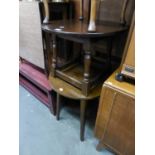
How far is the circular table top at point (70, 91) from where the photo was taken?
106cm

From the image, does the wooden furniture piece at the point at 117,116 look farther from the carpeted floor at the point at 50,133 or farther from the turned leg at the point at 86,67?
the carpeted floor at the point at 50,133

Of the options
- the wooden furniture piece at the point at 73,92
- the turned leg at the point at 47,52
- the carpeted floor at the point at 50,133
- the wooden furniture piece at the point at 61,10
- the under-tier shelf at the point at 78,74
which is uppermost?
the wooden furniture piece at the point at 61,10

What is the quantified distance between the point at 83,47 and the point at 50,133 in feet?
2.66

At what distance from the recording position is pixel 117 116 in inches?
35.9

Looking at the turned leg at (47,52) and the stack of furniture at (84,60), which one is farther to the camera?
the turned leg at (47,52)

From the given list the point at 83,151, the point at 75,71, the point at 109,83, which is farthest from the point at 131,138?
the point at 75,71

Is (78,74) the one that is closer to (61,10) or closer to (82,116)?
(82,116)

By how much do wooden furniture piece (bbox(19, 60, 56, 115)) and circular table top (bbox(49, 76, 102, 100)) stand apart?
0.18 m

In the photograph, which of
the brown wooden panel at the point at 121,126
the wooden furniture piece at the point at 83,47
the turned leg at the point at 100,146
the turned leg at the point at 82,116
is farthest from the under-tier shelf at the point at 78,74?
the turned leg at the point at 100,146

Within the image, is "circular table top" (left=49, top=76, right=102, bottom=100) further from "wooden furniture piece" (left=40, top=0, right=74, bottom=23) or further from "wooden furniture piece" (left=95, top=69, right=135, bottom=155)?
"wooden furniture piece" (left=40, top=0, right=74, bottom=23)

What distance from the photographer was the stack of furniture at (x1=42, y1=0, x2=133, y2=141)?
0.90 m

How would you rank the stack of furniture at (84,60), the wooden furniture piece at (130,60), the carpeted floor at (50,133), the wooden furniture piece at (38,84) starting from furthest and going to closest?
the wooden furniture piece at (38,84) → the carpeted floor at (50,133) → the stack of furniture at (84,60) → the wooden furniture piece at (130,60)

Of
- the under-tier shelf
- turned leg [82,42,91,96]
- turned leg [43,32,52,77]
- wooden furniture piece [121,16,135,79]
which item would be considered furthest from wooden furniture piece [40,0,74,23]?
wooden furniture piece [121,16,135,79]

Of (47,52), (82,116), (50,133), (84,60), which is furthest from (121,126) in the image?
(47,52)
